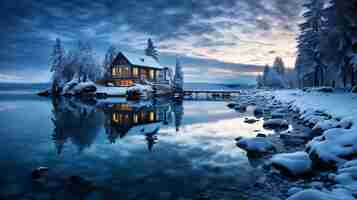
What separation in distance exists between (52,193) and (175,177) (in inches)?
135

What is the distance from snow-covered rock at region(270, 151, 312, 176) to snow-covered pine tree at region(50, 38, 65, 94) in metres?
60.6

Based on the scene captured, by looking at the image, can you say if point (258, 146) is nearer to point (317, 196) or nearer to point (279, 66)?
point (317, 196)

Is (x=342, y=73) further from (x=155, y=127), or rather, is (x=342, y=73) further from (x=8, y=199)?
(x=8, y=199)

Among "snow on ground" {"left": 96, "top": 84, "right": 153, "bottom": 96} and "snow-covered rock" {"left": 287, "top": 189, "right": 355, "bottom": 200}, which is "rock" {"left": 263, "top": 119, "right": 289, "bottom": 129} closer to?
"snow-covered rock" {"left": 287, "top": 189, "right": 355, "bottom": 200}

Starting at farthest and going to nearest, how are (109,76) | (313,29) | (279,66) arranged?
(279,66)
(109,76)
(313,29)

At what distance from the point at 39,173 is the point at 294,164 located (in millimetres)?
7929

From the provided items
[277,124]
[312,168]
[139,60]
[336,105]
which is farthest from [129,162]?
[139,60]

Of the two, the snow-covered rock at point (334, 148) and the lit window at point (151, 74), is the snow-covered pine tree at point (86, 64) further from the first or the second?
the snow-covered rock at point (334, 148)

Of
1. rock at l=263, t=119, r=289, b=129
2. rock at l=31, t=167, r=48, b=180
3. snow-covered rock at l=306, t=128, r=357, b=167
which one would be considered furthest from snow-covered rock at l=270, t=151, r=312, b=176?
rock at l=263, t=119, r=289, b=129

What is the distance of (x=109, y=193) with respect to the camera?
6539 mm

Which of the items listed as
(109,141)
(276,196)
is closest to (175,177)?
(276,196)

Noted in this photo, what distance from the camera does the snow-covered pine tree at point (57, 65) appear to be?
2341 inches

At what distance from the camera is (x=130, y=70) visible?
5519cm

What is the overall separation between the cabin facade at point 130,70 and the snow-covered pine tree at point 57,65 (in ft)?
38.5
